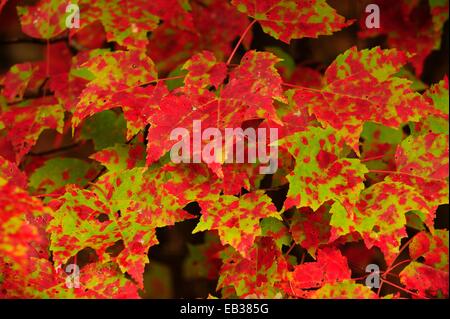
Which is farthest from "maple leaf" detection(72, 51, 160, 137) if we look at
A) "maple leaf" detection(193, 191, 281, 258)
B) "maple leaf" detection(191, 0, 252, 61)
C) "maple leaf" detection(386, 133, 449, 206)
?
"maple leaf" detection(386, 133, 449, 206)

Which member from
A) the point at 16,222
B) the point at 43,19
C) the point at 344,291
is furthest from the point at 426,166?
the point at 43,19

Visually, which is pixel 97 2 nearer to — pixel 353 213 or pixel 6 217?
pixel 6 217

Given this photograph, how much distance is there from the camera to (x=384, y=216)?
0.79 m

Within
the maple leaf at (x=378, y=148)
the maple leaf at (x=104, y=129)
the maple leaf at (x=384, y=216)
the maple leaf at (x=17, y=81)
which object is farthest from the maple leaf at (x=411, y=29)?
the maple leaf at (x=17, y=81)

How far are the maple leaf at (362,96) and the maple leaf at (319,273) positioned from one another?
18cm

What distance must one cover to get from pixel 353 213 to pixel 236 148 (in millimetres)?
186

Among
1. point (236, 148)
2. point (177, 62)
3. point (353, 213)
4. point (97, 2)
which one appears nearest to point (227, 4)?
point (177, 62)

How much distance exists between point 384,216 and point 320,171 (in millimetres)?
106

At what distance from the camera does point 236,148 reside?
2.72ft

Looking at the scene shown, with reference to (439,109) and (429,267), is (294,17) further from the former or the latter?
(429,267)

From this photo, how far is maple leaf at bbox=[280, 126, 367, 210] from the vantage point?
30.5 inches

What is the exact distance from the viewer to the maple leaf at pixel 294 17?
85 centimetres

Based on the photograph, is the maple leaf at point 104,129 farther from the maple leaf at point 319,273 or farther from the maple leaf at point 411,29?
the maple leaf at point 411,29

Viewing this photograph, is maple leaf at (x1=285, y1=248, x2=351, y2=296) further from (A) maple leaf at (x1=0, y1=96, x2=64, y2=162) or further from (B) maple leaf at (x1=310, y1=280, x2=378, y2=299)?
(A) maple leaf at (x1=0, y1=96, x2=64, y2=162)
